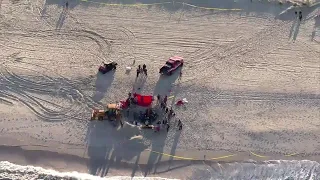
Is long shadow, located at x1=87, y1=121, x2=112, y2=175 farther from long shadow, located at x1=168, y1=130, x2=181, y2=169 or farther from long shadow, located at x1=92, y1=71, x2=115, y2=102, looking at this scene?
long shadow, located at x1=168, y1=130, x2=181, y2=169

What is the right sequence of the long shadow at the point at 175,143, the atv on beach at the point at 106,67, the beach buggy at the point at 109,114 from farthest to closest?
the atv on beach at the point at 106,67 → the beach buggy at the point at 109,114 → the long shadow at the point at 175,143

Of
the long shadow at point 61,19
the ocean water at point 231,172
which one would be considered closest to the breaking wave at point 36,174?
the ocean water at point 231,172

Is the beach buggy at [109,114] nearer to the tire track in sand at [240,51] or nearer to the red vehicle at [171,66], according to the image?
the red vehicle at [171,66]

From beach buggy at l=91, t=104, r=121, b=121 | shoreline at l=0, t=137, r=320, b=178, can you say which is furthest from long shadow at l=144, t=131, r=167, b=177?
beach buggy at l=91, t=104, r=121, b=121

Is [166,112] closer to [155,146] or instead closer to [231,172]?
[155,146]

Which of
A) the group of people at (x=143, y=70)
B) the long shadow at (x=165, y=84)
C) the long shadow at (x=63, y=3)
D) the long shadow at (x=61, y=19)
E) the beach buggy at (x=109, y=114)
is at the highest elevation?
the long shadow at (x=63, y=3)

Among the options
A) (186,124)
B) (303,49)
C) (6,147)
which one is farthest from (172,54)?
(6,147)
